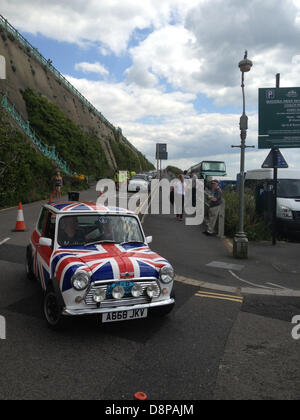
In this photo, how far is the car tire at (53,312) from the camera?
4293 mm

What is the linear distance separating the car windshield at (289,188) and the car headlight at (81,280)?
1085 cm

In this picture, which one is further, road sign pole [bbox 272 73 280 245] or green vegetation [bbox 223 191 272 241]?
green vegetation [bbox 223 191 272 241]

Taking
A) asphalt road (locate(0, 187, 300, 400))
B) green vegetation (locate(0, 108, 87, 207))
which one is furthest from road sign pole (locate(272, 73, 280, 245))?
green vegetation (locate(0, 108, 87, 207))

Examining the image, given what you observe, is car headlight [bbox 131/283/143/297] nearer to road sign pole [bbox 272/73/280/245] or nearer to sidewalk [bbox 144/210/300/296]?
sidewalk [bbox 144/210/300/296]

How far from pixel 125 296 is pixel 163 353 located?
2.76ft

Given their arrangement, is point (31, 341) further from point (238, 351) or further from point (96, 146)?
point (96, 146)

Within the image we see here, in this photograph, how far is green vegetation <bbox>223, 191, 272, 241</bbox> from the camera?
40.0 feet

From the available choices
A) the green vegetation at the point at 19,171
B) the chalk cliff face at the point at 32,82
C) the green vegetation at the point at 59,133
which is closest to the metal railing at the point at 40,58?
the chalk cliff face at the point at 32,82

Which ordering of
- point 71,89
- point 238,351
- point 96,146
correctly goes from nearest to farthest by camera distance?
point 238,351
point 96,146
point 71,89

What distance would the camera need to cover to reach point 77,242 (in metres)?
5.14

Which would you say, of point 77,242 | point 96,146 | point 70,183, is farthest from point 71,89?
point 77,242

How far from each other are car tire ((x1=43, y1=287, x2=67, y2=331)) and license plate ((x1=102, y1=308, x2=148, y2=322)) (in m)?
0.53

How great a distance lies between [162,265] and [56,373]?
6.22 feet


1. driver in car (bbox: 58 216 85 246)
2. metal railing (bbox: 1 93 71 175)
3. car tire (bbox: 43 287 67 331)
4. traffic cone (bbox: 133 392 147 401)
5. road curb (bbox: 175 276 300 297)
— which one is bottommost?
road curb (bbox: 175 276 300 297)
